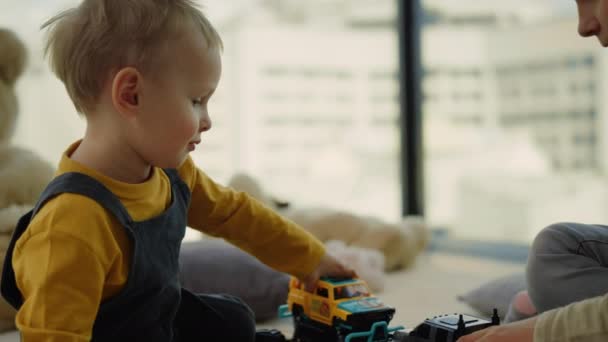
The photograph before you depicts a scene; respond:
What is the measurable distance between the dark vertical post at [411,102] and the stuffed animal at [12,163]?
4.66ft

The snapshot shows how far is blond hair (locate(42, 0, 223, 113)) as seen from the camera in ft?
2.79

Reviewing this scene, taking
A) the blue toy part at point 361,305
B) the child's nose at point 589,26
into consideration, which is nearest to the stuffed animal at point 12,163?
the blue toy part at point 361,305

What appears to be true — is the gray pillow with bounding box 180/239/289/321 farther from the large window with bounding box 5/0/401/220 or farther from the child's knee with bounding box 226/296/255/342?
the large window with bounding box 5/0/401/220

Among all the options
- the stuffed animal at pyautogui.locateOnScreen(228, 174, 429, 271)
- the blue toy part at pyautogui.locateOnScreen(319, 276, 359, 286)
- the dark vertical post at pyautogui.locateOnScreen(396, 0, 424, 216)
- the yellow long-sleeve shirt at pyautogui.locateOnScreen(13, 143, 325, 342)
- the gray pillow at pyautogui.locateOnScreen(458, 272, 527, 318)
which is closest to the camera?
the yellow long-sleeve shirt at pyautogui.locateOnScreen(13, 143, 325, 342)

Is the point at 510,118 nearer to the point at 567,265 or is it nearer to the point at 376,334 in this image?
the point at 567,265

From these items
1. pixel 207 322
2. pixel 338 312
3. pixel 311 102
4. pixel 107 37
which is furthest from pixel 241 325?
pixel 311 102

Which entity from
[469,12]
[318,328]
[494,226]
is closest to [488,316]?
[318,328]

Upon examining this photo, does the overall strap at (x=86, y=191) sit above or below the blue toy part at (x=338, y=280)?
above

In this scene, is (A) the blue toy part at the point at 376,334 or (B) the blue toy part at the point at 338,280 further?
(B) the blue toy part at the point at 338,280

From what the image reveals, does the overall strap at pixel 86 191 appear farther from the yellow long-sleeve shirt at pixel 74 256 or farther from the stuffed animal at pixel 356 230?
the stuffed animal at pixel 356 230

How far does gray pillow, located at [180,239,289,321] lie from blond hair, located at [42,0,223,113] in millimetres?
557

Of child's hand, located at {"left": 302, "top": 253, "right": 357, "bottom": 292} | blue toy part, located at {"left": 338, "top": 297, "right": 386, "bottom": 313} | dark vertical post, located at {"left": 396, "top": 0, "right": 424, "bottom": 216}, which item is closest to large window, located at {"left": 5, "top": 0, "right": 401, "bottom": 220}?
dark vertical post, located at {"left": 396, "top": 0, "right": 424, "bottom": 216}

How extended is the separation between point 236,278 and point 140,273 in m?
0.52

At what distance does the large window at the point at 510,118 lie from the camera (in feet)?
7.37
